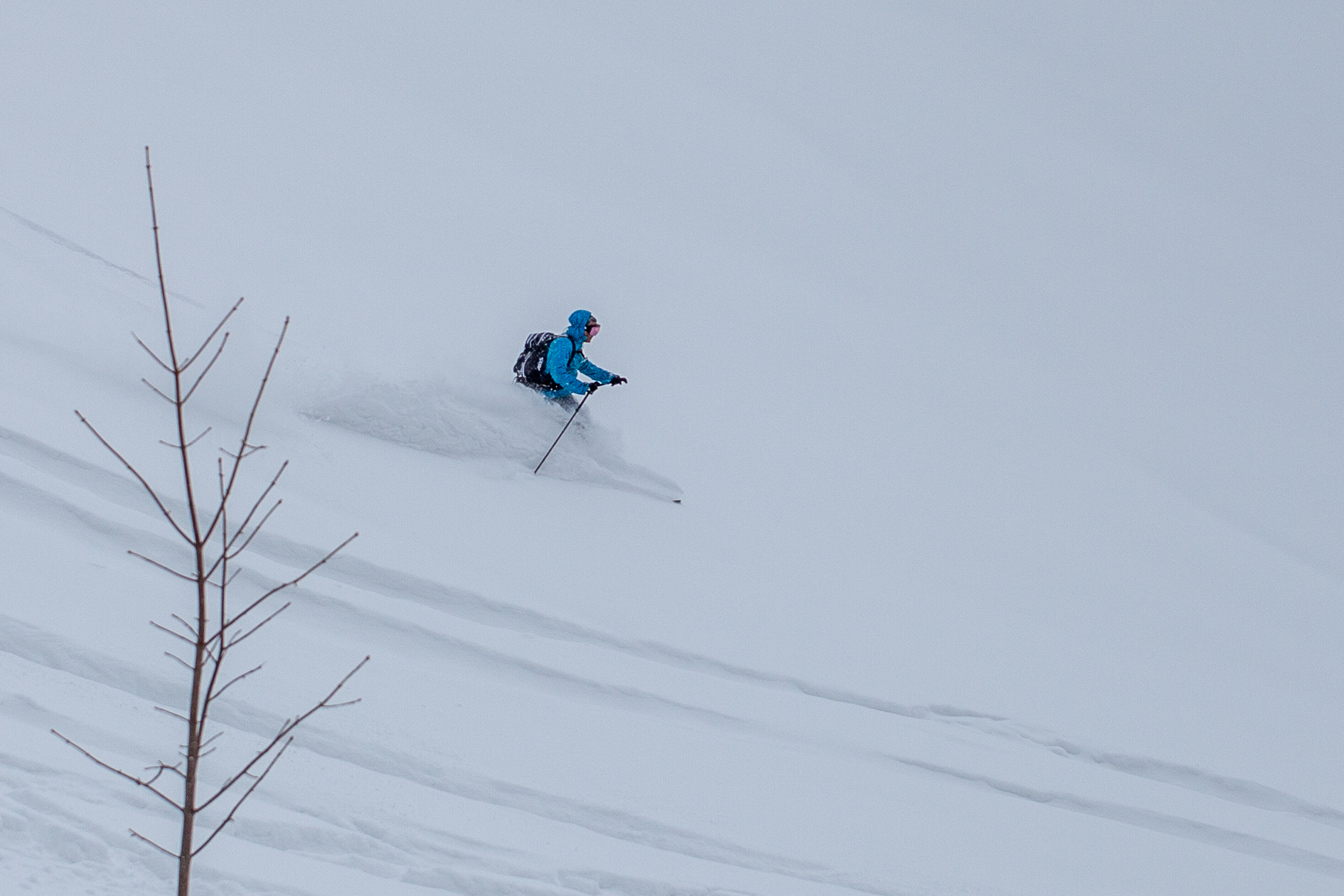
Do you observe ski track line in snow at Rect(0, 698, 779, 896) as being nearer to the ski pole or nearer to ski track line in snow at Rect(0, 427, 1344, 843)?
ski track line in snow at Rect(0, 427, 1344, 843)

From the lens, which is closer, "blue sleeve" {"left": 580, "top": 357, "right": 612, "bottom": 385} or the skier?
the skier

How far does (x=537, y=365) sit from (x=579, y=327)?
512mm

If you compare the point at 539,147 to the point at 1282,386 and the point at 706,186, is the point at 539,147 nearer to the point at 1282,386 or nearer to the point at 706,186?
the point at 706,186

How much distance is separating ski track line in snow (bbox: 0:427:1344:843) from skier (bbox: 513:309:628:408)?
2147 mm

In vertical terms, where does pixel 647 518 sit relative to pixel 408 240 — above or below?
below

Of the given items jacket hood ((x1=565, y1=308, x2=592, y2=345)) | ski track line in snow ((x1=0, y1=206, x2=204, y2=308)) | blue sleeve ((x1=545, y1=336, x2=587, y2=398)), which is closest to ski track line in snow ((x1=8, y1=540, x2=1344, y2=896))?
blue sleeve ((x1=545, y1=336, x2=587, y2=398))

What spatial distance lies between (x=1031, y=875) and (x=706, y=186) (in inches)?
567

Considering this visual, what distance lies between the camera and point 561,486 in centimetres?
845

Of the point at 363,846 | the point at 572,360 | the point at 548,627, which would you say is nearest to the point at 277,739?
the point at 363,846

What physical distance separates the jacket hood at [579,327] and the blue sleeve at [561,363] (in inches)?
2.6

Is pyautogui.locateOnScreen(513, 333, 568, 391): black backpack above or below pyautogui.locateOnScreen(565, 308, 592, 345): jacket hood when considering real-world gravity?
below

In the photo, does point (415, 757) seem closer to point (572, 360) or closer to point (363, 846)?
point (363, 846)

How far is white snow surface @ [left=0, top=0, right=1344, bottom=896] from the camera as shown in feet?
18.5

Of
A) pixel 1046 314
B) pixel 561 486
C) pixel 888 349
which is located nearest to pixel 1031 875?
pixel 561 486
